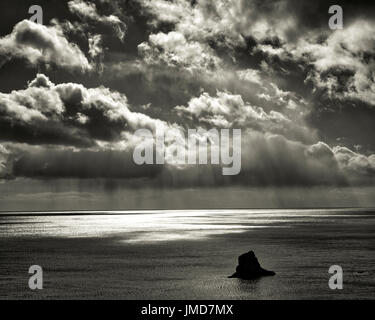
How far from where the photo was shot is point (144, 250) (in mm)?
97562

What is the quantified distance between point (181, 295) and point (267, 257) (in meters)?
34.7

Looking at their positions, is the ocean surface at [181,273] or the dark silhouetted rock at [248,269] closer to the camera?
the ocean surface at [181,273]

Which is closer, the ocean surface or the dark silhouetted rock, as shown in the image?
the ocean surface

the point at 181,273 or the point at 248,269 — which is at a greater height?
the point at 248,269

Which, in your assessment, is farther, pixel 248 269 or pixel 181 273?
pixel 181 273

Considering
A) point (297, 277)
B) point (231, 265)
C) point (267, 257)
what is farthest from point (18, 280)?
point (267, 257)

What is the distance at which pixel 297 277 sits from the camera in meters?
59.4

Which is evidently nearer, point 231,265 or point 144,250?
point 231,265
